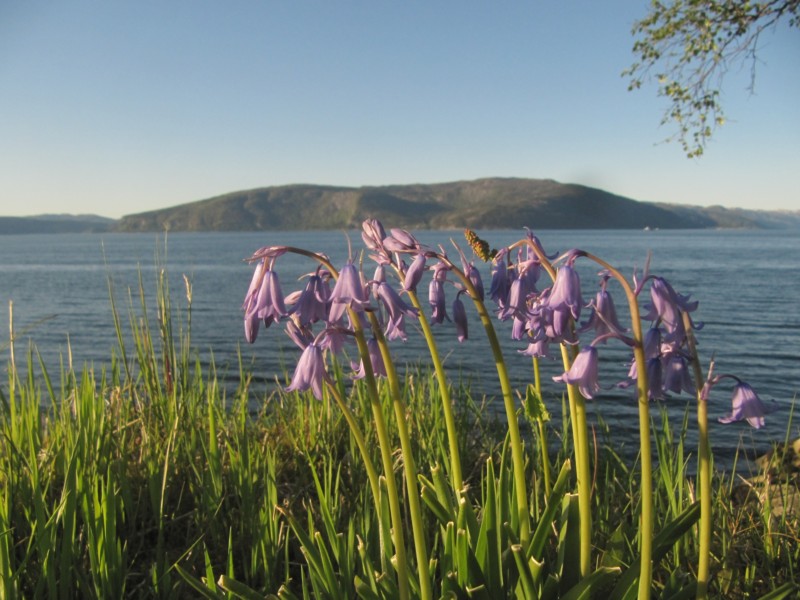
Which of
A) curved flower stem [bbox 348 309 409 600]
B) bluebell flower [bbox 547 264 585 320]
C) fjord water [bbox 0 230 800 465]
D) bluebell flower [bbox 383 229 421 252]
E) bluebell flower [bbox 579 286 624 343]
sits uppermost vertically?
bluebell flower [bbox 383 229 421 252]

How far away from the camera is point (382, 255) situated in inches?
82.5

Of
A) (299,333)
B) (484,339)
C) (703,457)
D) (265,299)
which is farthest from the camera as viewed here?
(484,339)

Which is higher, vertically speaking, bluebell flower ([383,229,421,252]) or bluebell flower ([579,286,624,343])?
bluebell flower ([383,229,421,252])

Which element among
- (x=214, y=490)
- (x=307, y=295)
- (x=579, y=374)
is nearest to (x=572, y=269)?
(x=579, y=374)

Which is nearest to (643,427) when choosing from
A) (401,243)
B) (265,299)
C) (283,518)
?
(401,243)

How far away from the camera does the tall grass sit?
227 centimetres

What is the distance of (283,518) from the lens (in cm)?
377

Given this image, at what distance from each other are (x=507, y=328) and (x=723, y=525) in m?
14.5

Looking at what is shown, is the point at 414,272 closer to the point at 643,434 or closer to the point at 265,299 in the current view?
the point at 265,299

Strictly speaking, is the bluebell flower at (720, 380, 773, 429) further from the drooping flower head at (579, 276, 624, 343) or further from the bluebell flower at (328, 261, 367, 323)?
the bluebell flower at (328, 261, 367, 323)

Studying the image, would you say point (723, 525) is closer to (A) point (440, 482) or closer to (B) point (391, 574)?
(A) point (440, 482)

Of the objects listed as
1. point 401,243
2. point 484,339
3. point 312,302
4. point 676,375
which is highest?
point 401,243

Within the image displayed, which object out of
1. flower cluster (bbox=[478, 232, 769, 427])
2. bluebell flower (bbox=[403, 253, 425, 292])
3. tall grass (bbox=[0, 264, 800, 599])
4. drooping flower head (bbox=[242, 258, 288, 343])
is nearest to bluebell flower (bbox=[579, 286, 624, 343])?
flower cluster (bbox=[478, 232, 769, 427])

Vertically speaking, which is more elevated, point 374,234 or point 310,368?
point 374,234
